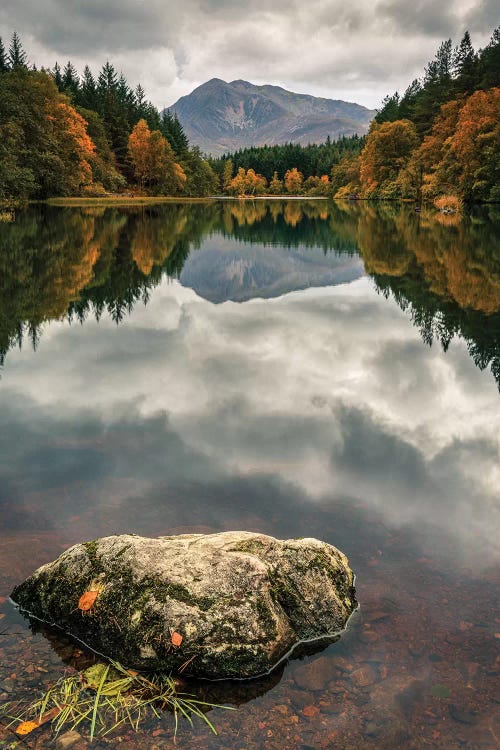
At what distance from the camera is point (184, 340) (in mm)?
15828

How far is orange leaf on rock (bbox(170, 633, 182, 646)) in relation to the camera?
15.7 feet

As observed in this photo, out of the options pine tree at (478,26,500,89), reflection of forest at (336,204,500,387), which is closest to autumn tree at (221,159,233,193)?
pine tree at (478,26,500,89)

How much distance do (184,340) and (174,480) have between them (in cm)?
822

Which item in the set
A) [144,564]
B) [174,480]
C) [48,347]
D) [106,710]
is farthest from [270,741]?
[48,347]

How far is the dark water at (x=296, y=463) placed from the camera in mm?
4625

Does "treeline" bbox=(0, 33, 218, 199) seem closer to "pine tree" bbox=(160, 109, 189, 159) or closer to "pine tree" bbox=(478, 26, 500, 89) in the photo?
"pine tree" bbox=(160, 109, 189, 159)

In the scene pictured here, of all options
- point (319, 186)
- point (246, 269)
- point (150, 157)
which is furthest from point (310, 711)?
point (319, 186)

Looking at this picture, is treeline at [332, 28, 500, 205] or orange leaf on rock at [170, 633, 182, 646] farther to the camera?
treeline at [332, 28, 500, 205]

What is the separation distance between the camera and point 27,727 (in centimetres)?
420

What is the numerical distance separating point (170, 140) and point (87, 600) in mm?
148994

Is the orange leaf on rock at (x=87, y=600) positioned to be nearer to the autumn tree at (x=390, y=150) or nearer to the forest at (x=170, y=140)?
the forest at (x=170, y=140)

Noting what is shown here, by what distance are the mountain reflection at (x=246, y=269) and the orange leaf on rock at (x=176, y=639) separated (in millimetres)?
10044

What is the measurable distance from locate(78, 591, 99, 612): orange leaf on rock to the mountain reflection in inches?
381

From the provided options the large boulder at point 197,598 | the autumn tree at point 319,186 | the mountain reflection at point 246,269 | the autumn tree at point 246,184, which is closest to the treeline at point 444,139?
the mountain reflection at point 246,269
